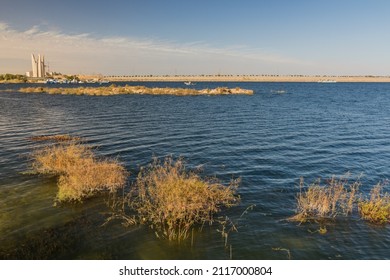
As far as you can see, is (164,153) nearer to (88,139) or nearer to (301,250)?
(88,139)

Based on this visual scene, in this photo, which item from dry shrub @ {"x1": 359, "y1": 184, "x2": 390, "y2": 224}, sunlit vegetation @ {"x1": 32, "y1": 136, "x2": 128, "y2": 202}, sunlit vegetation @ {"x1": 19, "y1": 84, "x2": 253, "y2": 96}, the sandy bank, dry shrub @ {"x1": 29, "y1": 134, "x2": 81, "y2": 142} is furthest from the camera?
the sandy bank

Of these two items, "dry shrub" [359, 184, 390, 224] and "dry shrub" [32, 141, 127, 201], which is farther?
"dry shrub" [32, 141, 127, 201]

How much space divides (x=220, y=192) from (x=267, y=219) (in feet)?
9.43

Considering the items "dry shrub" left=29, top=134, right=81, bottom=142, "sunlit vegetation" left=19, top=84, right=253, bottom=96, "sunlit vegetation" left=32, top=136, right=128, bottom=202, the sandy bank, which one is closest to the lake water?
"sunlit vegetation" left=32, top=136, right=128, bottom=202

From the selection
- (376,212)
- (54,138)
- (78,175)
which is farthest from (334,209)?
(54,138)

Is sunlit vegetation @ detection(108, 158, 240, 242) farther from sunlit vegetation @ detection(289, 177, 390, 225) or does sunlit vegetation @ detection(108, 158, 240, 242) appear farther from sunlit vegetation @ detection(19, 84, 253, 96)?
sunlit vegetation @ detection(19, 84, 253, 96)

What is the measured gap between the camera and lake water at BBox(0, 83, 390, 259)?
38.7ft

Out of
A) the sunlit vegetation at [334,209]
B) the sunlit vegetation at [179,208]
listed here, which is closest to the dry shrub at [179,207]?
the sunlit vegetation at [179,208]

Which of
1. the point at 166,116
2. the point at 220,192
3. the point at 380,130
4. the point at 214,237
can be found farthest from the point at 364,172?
the point at 166,116

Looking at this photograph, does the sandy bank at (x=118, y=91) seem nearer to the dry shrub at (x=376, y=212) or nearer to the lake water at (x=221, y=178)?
the lake water at (x=221, y=178)

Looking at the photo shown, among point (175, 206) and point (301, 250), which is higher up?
point (175, 206)

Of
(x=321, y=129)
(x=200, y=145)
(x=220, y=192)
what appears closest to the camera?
(x=220, y=192)

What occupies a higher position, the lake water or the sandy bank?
the sandy bank

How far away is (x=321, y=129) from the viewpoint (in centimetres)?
3850
